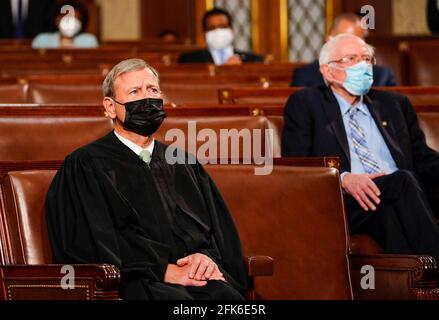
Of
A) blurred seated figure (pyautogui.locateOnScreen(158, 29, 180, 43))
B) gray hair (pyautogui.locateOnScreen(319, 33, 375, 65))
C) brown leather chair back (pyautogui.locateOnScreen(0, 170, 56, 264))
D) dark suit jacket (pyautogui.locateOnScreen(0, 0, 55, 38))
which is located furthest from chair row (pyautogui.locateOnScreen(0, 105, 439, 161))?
dark suit jacket (pyautogui.locateOnScreen(0, 0, 55, 38))

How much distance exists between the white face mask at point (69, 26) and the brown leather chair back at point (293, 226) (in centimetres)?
680

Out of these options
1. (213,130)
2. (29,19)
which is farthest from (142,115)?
(29,19)

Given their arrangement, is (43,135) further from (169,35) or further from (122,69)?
(169,35)

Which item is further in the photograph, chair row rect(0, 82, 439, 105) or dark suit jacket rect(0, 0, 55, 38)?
dark suit jacket rect(0, 0, 55, 38)

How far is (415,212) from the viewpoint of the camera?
461cm

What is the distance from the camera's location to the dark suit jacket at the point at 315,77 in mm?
6730

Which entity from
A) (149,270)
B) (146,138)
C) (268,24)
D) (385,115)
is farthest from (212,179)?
(268,24)

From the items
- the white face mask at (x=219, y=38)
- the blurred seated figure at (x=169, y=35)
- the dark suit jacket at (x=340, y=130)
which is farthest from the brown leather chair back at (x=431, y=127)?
the blurred seated figure at (x=169, y=35)

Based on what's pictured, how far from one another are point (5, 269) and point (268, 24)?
1049 centimetres

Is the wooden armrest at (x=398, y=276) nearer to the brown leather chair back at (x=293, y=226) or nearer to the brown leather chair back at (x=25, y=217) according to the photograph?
the brown leather chair back at (x=293, y=226)

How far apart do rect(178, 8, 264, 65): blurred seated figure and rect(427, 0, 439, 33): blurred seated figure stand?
4.69ft

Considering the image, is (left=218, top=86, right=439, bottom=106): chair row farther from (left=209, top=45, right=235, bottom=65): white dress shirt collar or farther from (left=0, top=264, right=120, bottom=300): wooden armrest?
(left=209, top=45, right=235, bottom=65): white dress shirt collar

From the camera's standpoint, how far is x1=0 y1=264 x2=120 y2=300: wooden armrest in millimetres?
3502
